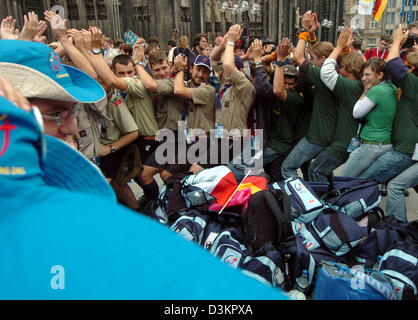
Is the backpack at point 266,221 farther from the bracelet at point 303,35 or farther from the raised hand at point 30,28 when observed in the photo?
the raised hand at point 30,28

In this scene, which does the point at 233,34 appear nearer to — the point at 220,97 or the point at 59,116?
the point at 220,97

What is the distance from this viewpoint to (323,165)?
4688mm

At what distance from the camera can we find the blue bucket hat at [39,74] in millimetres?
1467

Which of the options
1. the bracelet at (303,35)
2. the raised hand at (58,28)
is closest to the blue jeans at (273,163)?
the bracelet at (303,35)

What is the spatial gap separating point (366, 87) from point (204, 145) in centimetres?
227

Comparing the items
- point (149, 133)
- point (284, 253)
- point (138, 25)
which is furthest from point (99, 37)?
point (138, 25)

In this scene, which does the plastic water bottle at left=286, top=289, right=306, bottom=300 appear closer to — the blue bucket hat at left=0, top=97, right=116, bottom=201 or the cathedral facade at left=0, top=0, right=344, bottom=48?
the blue bucket hat at left=0, top=97, right=116, bottom=201

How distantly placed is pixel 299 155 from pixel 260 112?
0.82m

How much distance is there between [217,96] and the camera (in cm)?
500

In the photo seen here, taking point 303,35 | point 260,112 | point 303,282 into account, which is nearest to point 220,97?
point 260,112

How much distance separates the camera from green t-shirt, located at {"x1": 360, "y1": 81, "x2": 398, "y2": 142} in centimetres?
413

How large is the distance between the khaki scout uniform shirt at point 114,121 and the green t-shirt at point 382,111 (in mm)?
3038

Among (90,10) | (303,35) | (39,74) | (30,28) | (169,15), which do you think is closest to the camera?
(39,74)

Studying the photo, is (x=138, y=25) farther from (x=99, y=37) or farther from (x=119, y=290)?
(x=119, y=290)
